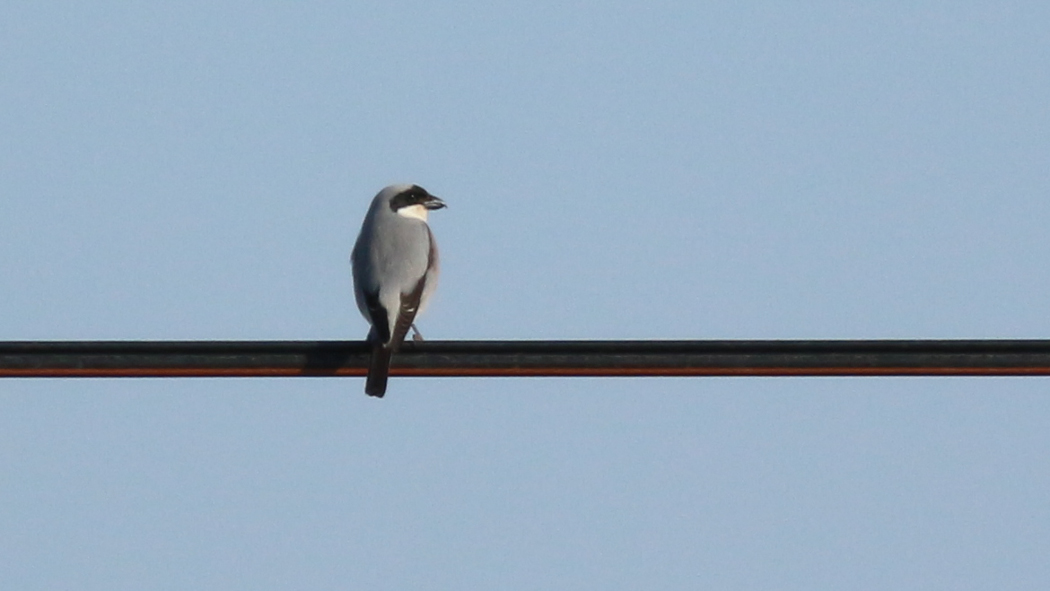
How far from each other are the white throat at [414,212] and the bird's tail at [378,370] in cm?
323

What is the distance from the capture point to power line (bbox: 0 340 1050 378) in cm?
627

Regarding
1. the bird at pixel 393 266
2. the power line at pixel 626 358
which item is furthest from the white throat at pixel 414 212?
the power line at pixel 626 358

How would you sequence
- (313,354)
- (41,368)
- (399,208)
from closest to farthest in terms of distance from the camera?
(41,368), (313,354), (399,208)

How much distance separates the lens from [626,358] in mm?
6387

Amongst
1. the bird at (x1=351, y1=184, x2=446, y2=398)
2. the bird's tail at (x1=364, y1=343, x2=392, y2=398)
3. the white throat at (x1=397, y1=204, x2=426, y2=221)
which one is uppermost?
the white throat at (x1=397, y1=204, x2=426, y2=221)

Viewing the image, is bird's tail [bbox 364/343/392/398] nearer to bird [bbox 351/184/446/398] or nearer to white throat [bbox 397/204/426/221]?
bird [bbox 351/184/446/398]

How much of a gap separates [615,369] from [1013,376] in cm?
138

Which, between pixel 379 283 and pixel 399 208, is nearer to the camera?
pixel 379 283

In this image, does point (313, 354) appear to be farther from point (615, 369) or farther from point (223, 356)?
point (615, 369)

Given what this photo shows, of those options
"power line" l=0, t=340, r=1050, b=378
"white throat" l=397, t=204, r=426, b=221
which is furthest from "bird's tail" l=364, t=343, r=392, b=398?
"white throat" l=397, t=204, r=426, b=221

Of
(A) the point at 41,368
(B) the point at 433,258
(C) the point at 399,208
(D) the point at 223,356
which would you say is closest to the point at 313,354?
(D) the point at 223,356

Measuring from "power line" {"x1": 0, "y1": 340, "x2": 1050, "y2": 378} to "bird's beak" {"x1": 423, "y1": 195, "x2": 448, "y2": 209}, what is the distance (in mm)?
5381

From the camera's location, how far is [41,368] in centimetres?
621

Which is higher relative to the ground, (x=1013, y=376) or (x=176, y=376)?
(x=1013, y=376)
